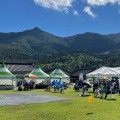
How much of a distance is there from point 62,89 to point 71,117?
2464 centimetres

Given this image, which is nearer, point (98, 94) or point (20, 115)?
point (20, 115)

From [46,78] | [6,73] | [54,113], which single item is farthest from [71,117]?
[46,78]

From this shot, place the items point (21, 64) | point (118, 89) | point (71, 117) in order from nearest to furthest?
point (71, 117), point (118, 89), point (21, 64)

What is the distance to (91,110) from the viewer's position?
2062cm

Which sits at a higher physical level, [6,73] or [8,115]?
[6,73]

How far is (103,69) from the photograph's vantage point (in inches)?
1805

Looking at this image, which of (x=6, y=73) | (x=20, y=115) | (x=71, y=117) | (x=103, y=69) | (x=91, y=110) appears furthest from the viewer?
(x=6, y=73)

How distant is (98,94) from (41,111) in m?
13.4

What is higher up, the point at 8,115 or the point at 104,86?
the point at 104,86

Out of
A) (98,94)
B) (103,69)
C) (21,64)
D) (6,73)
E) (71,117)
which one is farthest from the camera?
(21,64)

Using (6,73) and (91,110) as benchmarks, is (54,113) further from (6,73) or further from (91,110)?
(6,73)

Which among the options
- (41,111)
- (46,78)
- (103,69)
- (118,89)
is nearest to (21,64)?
(46,78)

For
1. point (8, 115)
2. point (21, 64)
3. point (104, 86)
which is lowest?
point (8, 115)

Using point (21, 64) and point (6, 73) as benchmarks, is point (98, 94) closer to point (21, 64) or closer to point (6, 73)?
point (6, 73)
